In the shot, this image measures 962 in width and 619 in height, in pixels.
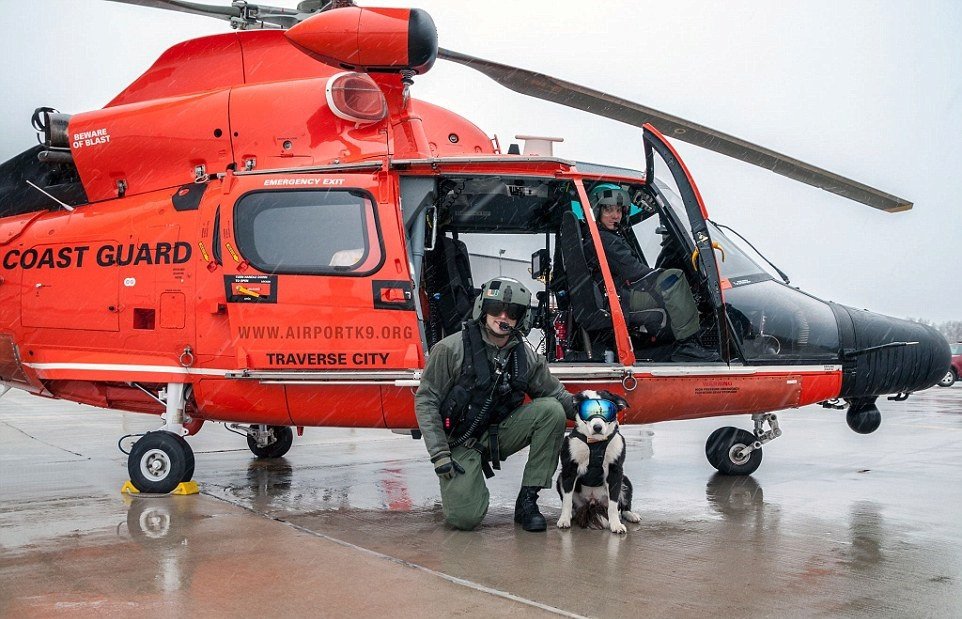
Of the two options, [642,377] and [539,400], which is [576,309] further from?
[539,400]

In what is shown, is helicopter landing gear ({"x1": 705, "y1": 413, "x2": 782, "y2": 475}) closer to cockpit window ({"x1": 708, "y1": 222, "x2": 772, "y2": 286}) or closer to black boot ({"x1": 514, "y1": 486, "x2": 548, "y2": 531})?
cockpit window ({"x1": 708, "y1": 222, "x2": 772, "y2": 286})

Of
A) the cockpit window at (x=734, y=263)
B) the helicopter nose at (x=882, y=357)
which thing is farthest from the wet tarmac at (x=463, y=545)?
the cockpit window at (x=734, y=263)

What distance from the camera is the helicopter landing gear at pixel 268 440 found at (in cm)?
772

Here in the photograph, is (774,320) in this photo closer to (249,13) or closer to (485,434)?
(485,434)

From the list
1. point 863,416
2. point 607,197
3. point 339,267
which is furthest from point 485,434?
point 863,416

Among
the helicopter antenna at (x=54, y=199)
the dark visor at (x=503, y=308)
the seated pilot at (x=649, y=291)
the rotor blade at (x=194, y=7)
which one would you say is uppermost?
the rotor blade at (x=194, y=7)

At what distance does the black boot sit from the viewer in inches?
178

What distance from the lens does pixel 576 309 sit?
234 inches

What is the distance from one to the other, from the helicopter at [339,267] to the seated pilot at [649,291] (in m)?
0.15

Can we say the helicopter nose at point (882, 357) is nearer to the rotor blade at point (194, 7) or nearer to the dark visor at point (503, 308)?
the dark visor at point (503, 308)

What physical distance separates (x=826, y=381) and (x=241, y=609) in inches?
172

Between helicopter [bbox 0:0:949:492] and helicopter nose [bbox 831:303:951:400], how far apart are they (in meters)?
0.02

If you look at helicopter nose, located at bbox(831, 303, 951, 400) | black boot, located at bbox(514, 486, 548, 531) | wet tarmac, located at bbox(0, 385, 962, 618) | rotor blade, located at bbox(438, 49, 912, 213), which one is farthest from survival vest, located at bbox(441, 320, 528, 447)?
helicopter nose, located at bbox(831, 303, 951, 400)

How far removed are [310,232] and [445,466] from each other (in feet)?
6.37
